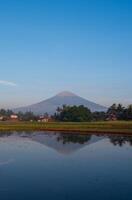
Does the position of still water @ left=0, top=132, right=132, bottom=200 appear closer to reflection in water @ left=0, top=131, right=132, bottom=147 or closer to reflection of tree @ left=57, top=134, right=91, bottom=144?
reflection in water @ left=0, top=131, right=132, bottom=147

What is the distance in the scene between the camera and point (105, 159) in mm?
24203

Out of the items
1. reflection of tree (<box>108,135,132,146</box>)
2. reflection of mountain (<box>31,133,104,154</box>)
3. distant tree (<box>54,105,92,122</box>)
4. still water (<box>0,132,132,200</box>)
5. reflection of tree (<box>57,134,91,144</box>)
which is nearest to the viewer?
still water (<box>0,132,132,200</box>)

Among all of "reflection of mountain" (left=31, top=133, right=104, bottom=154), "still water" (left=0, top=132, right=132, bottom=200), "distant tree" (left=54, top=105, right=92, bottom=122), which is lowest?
"still water" (left=0, top=132, right=132, bottom=200)

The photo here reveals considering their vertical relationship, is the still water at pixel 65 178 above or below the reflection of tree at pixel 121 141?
below

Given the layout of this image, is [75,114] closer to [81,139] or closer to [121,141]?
[81,139]

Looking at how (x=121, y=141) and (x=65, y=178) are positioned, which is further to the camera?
(x=121, y=141)

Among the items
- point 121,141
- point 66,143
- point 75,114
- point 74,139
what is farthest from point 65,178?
point 75,114

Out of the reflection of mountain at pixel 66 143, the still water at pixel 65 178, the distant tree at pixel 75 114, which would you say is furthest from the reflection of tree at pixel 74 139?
the distant tree at pixel 75 114

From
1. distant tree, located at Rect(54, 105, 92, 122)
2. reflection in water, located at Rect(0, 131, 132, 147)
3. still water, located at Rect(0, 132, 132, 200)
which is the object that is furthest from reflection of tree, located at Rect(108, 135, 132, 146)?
distant tree, located at Rect(54, 105, 92, 122)

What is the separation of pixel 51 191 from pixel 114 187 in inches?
102

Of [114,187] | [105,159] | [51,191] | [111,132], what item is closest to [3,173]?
[51,191]

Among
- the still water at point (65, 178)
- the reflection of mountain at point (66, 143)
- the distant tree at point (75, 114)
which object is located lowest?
the still water at point (65, 178)

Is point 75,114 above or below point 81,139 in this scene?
above

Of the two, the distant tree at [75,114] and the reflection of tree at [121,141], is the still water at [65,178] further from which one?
the distant tree at [75,114]
